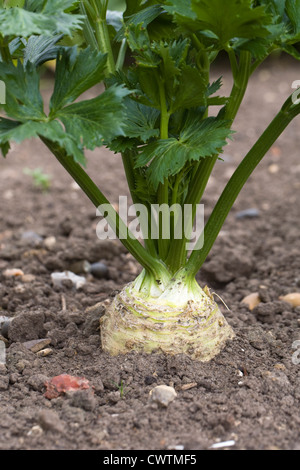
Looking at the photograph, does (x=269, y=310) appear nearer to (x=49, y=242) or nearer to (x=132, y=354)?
(x=132, y=354)

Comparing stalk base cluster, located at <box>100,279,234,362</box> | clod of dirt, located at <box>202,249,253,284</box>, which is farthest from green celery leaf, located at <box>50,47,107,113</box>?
clod of dirt, located at <box>202,249,253,284</box>

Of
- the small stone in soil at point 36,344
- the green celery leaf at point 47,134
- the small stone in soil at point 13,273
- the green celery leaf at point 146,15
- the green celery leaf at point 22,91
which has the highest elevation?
the green celery leaf at point 146,15

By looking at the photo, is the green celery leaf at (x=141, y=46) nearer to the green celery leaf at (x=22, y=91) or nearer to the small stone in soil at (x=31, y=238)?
the green celery leaf at (x=22, y=91)

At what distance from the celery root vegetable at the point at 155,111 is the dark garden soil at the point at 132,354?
0.11 meters

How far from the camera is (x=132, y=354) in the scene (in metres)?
1.75

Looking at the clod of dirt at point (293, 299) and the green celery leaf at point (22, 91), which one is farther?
the clod of dirt at point (293, 299)

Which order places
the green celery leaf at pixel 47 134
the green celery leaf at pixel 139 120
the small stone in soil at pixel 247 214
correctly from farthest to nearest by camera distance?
the small stone in soil at pixel 247 214
the green celery leaf at pixel 139 120
the green celery leaf at pixel 47 134

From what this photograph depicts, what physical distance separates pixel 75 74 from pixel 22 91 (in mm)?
140

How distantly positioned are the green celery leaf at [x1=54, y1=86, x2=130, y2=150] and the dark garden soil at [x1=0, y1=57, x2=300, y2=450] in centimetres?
67

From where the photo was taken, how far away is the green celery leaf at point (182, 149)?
59.8 inches

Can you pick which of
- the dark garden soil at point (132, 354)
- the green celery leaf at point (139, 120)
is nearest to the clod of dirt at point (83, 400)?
the dark garden soil at point (132, 354)

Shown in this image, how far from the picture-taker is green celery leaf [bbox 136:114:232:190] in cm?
152

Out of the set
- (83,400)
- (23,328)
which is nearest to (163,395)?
(83,400)
